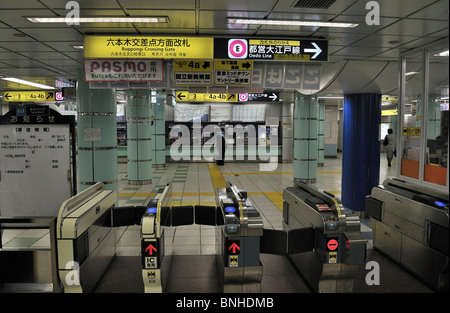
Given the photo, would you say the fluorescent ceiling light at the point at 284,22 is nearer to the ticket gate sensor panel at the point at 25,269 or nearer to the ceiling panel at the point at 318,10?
the ceiling panel at the point at 318,10

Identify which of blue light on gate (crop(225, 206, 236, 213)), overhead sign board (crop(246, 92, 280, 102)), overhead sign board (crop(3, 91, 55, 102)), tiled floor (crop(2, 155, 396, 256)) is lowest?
tiled floor (crop(2, 155, 396, 256))

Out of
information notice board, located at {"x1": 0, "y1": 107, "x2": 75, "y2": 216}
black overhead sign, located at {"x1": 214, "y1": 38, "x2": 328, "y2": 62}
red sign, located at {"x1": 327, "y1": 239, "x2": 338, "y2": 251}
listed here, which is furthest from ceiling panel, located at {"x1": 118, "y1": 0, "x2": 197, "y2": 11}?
red sign, located at {"x1": 327, "y1": 239, "x2": 338, "y2": 251}

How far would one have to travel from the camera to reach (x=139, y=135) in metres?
10.8

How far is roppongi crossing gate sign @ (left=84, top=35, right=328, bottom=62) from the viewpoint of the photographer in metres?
4.81

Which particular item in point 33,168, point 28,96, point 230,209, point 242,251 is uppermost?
point 28,96

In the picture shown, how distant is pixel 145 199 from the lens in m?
8.81

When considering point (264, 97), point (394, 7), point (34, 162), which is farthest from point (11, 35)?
point (264, 97)

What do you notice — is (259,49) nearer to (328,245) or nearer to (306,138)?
(328,245)

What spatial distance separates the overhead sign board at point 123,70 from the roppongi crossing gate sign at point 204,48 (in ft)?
0.77

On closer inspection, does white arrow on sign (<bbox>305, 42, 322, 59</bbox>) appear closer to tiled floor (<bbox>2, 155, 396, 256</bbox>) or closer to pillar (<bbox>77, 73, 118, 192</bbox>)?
tiled floor (<bbox>2, 155, 396, 256</bbox>)

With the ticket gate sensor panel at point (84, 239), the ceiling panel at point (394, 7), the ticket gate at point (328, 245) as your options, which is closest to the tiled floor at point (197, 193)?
the ticket gate sensor panel at point (84, 239)

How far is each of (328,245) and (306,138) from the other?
8017mm

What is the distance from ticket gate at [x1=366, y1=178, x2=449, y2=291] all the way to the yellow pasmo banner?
347cm

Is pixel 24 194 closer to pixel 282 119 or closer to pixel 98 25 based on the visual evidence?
pixel 98 25
